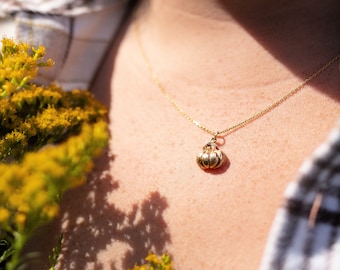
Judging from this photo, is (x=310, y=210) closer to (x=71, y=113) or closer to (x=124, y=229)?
(x=124, y=229)

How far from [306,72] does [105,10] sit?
0.59 meters

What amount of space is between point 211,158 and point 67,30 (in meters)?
0.56

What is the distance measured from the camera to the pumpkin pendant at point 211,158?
972 mm

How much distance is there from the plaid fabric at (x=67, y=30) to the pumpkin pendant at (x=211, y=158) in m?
0.47

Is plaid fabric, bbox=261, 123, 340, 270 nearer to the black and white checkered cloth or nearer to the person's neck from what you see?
the black and white checkered cloth

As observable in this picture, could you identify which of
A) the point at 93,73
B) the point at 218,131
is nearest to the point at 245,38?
the point at 218,131

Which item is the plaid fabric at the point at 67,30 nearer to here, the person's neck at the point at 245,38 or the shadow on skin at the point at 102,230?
the person's neck at the point at 245,38

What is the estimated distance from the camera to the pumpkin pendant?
3.19ft

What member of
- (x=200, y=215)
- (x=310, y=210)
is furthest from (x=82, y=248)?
(x=310, y=210)

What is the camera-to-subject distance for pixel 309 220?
804mm

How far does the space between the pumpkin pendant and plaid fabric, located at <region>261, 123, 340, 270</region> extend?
Result: 205 mm

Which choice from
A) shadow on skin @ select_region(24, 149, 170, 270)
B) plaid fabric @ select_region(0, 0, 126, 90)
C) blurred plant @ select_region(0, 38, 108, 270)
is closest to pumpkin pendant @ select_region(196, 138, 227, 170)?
shadow on skin @ select_region(24, 149, 170, 270)

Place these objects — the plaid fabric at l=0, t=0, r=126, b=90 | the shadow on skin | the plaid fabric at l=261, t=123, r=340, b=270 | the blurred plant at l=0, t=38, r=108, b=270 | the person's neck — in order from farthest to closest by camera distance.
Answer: the plaid fabric at l=0, t=0, r=126, b=90, the person's neck, the shadow on skin, the plaid fabric at l=261, t=123, r=340, b=270, the blurred plant at l=0, t=38, r=108, b=270

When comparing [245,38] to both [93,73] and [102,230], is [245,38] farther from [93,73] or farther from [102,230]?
[102,230]
